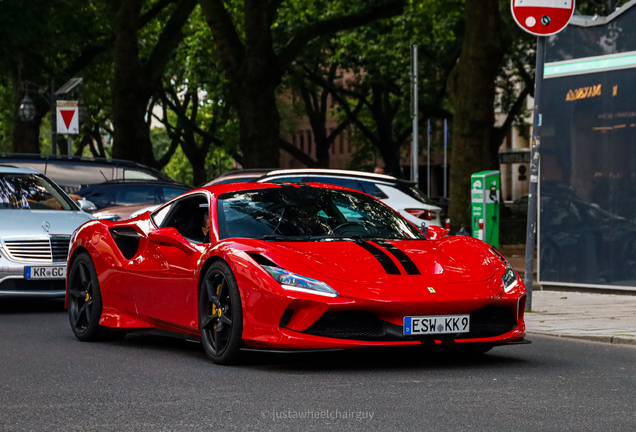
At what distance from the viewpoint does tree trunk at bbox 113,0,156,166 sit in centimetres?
2912

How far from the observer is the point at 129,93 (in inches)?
1153

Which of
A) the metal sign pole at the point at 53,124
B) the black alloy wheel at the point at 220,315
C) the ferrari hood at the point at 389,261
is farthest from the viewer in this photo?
the metal sign pole at the point at 53,124

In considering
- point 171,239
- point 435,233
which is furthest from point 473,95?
point 171,239

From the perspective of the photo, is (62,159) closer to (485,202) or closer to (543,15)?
(485,202)

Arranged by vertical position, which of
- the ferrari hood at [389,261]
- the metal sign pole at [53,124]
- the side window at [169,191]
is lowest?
the ferrari hood at [389,261]

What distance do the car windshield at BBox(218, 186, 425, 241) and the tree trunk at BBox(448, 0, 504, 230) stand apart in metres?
12.6

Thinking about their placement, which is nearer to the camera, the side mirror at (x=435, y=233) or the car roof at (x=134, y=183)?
the side mirror at (x=435, y=233)

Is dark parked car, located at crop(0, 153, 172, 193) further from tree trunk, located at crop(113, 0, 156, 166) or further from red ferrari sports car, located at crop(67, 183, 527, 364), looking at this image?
red ferrari sports car, located at crop(67, 183, 527, 364)

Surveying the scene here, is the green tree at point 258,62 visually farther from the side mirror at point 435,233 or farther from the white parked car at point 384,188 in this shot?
the side mirror at point 435,233

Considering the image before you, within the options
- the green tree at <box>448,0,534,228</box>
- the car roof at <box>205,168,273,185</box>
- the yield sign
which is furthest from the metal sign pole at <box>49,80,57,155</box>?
the green tree at <box>448,0,534,228</box>

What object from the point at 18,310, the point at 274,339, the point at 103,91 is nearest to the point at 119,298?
the point at 274,339

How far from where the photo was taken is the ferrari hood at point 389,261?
23.4 feet

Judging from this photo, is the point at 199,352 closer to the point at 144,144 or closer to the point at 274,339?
the point at 274,339


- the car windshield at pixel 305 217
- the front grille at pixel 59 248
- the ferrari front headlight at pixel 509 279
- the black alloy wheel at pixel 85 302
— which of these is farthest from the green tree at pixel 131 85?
the ferrari front headlight at pixel 509 279
